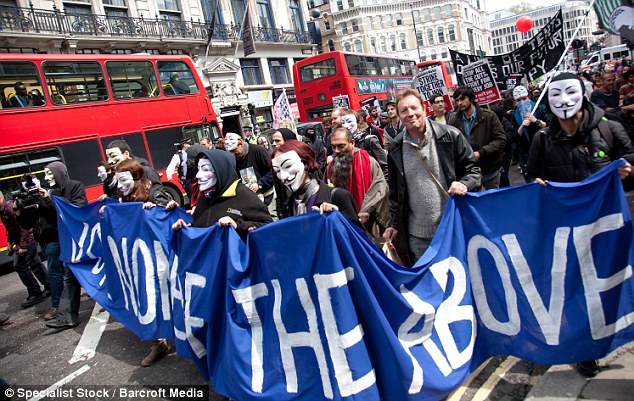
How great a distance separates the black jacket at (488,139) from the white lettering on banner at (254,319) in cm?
297

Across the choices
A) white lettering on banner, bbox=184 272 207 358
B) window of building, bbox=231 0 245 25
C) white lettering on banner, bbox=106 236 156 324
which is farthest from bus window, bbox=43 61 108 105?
window of building, bbox=231 0 245 25

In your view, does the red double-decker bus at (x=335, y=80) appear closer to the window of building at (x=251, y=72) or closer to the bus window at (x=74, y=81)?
the window of building at (x=251, y=72)

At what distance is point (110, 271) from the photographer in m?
4.41

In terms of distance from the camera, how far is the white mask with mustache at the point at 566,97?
107 inches

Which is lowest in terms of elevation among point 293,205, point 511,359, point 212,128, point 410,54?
point 511,359

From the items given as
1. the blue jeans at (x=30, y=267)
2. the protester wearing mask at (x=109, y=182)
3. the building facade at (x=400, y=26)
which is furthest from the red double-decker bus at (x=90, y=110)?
the building facade at (x=400, y=26)

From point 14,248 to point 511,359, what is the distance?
628 cm

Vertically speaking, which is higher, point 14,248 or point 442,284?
point 14,248

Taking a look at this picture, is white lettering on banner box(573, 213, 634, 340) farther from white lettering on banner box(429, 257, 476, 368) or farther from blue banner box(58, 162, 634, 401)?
white lettering on banner box(429, 257, 476, 368)

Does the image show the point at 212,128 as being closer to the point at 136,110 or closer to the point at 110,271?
the point at 136,110

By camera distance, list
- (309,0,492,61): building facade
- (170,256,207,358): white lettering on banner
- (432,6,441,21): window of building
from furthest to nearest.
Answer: (432,6,441,21): window of building → (309,0,492,61): building facade → (170,256,207,358): white lettering on banner

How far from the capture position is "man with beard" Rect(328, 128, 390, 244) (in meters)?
3.84

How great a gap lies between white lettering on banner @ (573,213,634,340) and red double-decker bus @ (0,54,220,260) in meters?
9.53

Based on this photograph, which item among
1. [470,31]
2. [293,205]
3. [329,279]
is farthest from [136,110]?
[470,31]
